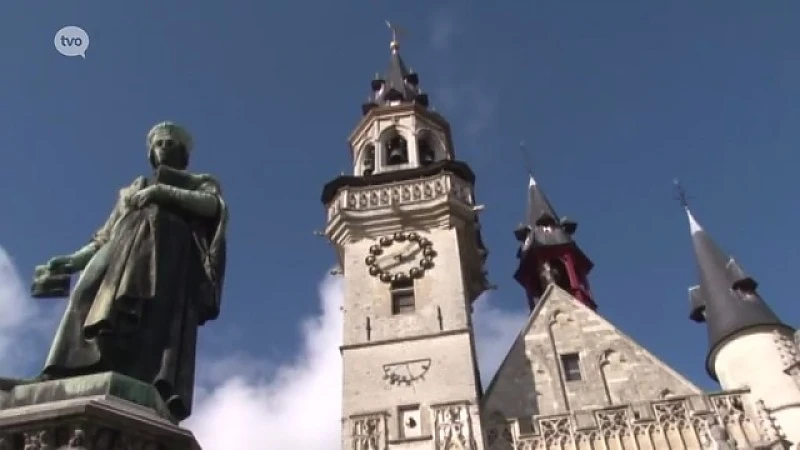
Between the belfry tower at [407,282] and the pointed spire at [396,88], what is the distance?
1.04m

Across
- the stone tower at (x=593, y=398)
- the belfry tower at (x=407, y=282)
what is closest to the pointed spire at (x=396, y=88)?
the belfry tower at (x=407, y=282)

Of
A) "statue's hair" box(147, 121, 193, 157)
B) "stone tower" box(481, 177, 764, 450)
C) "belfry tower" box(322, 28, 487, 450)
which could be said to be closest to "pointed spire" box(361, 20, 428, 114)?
"belfry tower" box(322, 28, 487, 450)

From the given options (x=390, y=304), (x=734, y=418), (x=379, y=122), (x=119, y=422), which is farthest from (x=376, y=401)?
(x=119, y=422)

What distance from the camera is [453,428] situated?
1272 centimetres

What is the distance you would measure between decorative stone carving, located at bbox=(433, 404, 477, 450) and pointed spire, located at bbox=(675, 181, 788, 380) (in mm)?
5129

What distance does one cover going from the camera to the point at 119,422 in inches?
111

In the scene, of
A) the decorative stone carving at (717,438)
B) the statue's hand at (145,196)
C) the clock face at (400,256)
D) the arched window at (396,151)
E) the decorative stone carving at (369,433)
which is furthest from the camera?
the arched window at (396,151)

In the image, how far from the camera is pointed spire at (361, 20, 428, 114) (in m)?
21.5

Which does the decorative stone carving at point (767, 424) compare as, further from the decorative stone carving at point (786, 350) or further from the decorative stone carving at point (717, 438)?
the decorative stone carving at point (786, 350)

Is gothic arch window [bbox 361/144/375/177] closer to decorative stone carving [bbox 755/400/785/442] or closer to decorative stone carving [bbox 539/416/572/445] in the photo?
decorative stone carving [bbox 539/416/572/445]

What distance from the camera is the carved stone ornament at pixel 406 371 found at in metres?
13.7

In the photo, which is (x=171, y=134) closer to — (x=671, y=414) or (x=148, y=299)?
(x=148, y=299)

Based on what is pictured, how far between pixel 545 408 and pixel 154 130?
429 inches

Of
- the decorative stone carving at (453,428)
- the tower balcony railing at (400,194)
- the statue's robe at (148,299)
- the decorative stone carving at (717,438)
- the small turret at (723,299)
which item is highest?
the tower balcony railing at (400,194)
